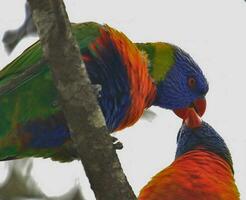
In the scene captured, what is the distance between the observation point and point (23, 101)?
310 centimetres

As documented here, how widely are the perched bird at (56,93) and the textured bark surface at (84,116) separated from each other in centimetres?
55

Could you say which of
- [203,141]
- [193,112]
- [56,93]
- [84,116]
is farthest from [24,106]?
[203,141]

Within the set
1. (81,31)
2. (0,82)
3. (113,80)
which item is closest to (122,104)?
(113,80)

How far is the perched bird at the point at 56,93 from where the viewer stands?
3098 millimetres

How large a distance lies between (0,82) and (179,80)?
4.18ft

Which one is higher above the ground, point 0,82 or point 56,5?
point 56,5

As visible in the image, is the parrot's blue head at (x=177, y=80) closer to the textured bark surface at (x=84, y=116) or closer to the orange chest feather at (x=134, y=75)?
the orange chest feather at (x=134, y=75)

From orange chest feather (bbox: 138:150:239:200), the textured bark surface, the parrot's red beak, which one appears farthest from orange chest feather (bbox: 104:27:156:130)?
the textured bark surface

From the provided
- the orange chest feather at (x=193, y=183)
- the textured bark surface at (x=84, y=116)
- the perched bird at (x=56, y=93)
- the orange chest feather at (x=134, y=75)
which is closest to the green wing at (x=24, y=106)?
the perched bird at (x=56, y=93)

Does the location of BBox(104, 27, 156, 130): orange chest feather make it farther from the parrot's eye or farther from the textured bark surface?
the textured bark surface

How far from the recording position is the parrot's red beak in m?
4.11

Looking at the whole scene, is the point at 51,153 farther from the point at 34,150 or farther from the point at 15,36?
the point at 15,36

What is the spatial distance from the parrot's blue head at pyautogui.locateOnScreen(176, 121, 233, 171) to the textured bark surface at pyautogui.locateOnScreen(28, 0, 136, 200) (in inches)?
80.5

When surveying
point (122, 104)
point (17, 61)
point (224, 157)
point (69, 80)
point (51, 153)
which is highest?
point (69, 80)
